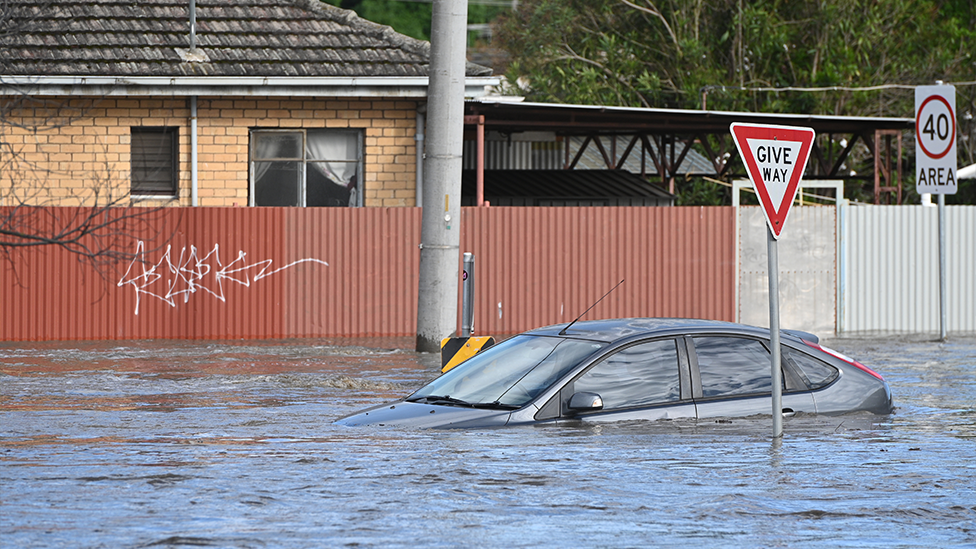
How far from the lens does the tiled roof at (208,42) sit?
19.2m

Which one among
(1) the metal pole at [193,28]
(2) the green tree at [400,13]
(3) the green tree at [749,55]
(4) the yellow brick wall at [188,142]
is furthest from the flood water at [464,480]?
(2) the green tree at [400,13]

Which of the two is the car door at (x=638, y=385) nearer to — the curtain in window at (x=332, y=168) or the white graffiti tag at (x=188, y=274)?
the white graffiti tag at (x=188, y=274)

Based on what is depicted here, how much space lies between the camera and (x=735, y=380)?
8.59 m

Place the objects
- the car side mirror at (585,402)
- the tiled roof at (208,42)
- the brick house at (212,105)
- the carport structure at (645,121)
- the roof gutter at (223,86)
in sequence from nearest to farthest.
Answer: the car side mirror at (585,402)
the roof gutter at (223,86)
the brick house at (212,105)
the tiled roof at (208,42)
the carport structure at (645,121)

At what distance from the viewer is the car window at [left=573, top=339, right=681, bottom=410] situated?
822 centimetres

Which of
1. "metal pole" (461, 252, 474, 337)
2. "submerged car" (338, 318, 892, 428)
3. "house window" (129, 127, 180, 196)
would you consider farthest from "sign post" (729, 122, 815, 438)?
"house window" (129, 127, 180, 196)

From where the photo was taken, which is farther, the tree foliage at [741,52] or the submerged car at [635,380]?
the tree foliage at [741,52]

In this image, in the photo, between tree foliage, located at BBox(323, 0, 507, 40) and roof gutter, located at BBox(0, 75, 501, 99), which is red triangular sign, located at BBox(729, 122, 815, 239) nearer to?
roof gutter, located at BBox(0, 75, 501, 99)

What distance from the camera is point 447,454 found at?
25.7 feet

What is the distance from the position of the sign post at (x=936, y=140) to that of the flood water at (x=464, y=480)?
6858mm

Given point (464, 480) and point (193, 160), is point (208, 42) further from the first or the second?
point (464, 480)

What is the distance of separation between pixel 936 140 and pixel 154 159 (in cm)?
1104

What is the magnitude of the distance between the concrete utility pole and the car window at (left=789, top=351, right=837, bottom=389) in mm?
6616

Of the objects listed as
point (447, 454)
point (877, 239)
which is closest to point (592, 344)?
point (447, 454)
